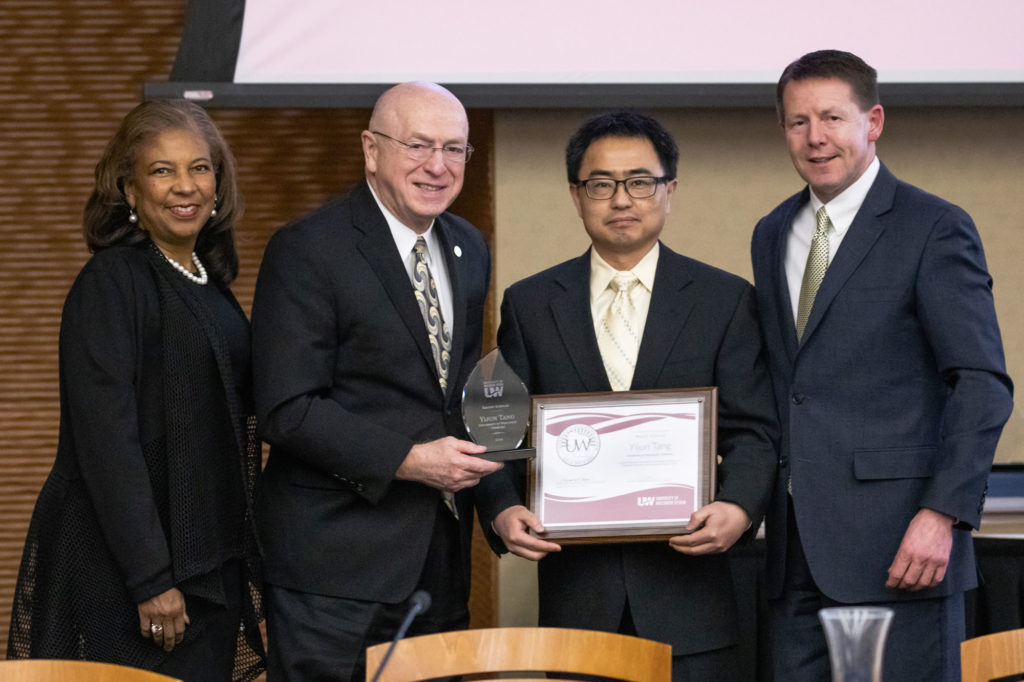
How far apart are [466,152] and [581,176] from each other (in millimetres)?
248

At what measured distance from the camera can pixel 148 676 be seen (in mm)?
1674

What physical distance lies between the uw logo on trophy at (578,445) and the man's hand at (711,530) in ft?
0.73

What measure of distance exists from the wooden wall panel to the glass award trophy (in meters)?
2.28

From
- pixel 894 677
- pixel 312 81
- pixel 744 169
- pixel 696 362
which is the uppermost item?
pixel 312 81

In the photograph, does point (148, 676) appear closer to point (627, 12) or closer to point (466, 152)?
point (466, 152)

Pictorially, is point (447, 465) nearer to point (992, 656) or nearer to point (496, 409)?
point (496, 409)

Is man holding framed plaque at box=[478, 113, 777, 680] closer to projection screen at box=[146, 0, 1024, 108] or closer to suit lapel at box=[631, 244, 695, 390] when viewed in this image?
suit lapel at box=[631, 244, 695, 390]

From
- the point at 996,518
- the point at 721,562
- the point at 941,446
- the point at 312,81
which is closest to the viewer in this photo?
the point at 941,446

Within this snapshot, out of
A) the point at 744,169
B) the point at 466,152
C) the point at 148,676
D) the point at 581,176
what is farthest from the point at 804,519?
the point at 744,169

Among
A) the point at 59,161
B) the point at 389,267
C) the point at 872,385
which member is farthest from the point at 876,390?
the point at 59,161

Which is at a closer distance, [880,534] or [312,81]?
[880,534]

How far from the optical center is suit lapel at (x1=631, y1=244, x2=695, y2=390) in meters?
2.29

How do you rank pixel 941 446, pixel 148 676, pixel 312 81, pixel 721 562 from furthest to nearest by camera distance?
pixel 312 81
pixel 721 562
pixel 941 446
pixel 148 676

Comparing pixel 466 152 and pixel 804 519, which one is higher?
pixel 466 152
